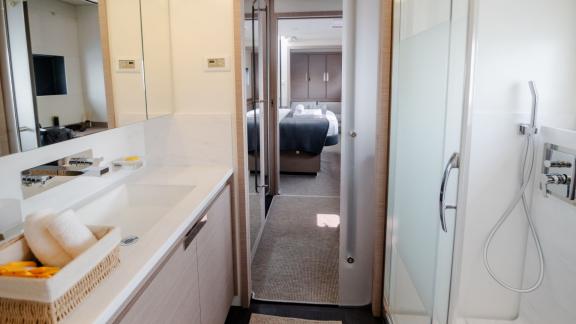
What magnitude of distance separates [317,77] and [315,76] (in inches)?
2.5

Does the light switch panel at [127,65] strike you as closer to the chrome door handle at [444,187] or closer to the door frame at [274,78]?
the chrome door handle at [444,187]

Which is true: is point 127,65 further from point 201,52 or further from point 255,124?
point 255,124

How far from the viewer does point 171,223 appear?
1313 millimetres

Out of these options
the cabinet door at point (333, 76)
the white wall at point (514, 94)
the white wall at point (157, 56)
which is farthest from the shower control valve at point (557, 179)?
the cabinet door at point (333, 76)

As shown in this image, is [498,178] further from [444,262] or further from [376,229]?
[444,262]

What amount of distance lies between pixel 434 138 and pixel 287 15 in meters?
3.36

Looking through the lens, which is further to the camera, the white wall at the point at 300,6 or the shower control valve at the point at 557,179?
the white wall at the point at 300,6

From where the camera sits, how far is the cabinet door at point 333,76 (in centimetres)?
1077

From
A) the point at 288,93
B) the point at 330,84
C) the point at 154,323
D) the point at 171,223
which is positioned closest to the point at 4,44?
the point at 171,223

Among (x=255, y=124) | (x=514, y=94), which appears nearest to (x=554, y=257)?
(x=514, y=94)

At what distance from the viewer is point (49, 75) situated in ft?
4.33

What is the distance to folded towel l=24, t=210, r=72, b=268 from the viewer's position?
33.8 inches

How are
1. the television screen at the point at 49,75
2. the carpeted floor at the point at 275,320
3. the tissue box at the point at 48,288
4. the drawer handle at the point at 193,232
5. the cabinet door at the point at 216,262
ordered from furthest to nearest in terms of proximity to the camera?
the carpeted floor at the point at 275,320 → the cabinet door at the point at 216,262 → the drawer handle at the point at 193,232 → the television screen at the point at 49,75 → the tissue box at the point at 48,288

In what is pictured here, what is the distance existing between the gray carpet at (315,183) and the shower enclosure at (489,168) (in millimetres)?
2598
